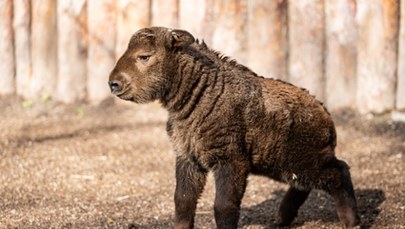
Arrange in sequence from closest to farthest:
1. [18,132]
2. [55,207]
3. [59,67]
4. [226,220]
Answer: [226,220] → [55,207] → [18,132] → [59,67]

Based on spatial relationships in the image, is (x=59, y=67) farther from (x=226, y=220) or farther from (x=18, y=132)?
(x=226, y=220)

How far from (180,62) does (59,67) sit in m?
5.44

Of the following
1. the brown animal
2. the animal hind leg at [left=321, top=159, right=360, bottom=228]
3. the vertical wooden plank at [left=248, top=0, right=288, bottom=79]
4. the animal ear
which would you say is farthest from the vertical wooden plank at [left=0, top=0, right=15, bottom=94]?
the animal hind leg at [left=321, top=159, right=360, bottom=228]

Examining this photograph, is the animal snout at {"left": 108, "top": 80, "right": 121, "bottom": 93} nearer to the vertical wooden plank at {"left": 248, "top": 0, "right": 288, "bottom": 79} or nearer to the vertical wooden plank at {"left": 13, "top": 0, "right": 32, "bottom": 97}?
the vertical wooden plank at {"left": 248, "top": 0, "right": 288, "bottom": 79}

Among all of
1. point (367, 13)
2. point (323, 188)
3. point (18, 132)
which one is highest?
point (367, 13)

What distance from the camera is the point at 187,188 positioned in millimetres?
7277

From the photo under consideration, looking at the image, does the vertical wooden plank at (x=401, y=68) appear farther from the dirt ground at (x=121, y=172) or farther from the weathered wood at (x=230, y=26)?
the weathered wood at (x=230, y=26)

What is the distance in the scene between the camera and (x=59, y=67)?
40.7ft

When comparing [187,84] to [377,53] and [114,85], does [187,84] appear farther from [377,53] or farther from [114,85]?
[377,53]

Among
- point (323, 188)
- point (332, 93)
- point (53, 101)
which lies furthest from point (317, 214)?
point (53, 101)

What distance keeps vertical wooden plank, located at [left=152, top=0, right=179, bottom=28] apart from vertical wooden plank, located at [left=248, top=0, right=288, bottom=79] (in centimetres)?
98

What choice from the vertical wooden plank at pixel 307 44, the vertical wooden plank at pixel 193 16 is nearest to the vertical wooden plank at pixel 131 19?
the vertical wooden plank at pixel 193 16

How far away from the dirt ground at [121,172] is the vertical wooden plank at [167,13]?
3.70 feet

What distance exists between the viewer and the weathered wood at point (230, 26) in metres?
11.8
